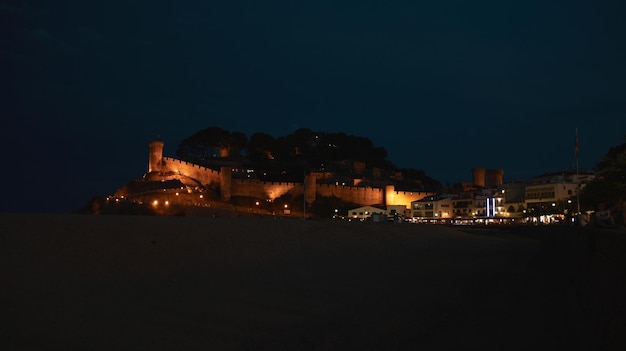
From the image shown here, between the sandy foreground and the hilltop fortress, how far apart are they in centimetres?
4282

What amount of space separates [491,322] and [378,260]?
7.05m

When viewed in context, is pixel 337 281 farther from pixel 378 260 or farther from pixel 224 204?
pixel 224 204

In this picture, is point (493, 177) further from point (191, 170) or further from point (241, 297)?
point (241, 297)

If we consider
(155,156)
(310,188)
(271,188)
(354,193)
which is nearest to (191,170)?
(155,156)

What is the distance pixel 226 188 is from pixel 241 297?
54.6m

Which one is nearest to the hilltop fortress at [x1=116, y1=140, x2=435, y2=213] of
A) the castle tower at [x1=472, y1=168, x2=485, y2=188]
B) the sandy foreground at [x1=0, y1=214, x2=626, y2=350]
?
the castle tower at [x1=472, y1=168, x2=485, y2=188]

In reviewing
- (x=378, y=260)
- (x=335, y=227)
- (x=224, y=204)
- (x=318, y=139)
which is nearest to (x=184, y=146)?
(x=318, y=139)

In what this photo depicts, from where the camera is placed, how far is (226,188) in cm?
6141

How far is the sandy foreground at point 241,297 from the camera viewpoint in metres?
5.67

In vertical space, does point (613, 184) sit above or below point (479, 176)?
below

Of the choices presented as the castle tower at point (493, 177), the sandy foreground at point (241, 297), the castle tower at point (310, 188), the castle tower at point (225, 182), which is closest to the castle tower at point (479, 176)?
the castle tower at point (493, 177)

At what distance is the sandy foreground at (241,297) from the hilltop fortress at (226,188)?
140 ft

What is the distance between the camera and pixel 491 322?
23.1 ft

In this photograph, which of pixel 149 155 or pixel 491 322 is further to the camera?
pixel 149 155
